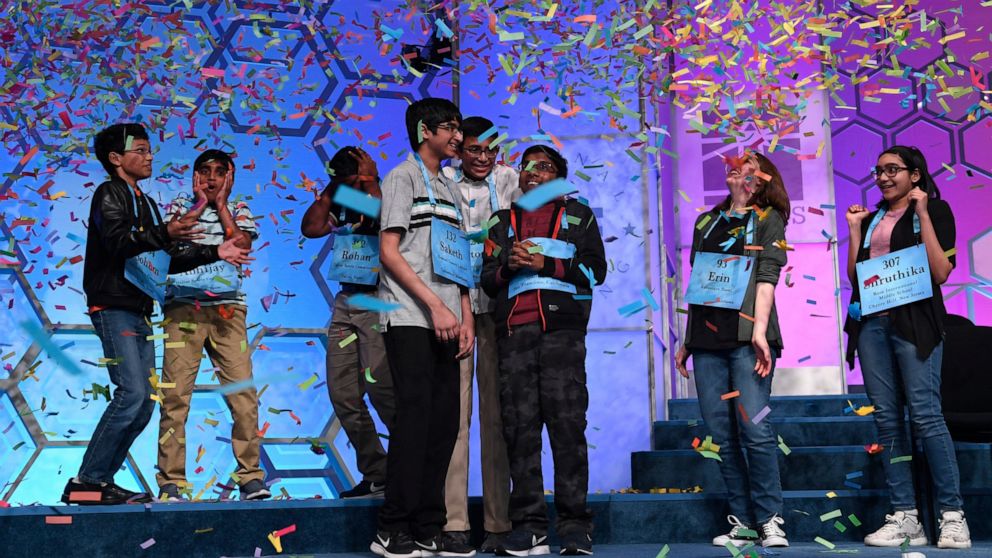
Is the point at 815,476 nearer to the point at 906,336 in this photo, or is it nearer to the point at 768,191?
the point at 906,336

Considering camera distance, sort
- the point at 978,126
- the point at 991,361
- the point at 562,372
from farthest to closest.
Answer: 1. the point at 978,126
2. the point at 991,361
3. the point at 562,372

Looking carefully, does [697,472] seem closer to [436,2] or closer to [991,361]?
[991,361]

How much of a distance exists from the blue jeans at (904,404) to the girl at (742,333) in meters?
0.30

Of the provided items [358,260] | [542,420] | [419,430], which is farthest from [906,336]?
[358,260]

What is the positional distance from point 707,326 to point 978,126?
→ 3.72m

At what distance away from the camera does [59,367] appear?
4.50 metres

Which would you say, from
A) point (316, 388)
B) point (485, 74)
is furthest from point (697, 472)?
point (485, 74)

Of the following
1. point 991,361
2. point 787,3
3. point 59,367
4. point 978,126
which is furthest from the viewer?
point 978,126

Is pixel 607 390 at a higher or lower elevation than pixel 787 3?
lower

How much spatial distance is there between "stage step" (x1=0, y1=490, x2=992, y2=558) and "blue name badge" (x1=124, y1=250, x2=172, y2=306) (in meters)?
0.70

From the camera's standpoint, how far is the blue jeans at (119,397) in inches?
115

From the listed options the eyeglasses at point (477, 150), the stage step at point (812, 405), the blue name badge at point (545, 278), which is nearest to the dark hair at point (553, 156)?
the eyeglasses at point (477, 150)

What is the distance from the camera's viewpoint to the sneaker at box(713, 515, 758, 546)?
2.82 m

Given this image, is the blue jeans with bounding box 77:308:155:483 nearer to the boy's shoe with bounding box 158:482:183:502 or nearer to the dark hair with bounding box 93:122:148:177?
the boy's shoe with bounding box 158:482:183:502
